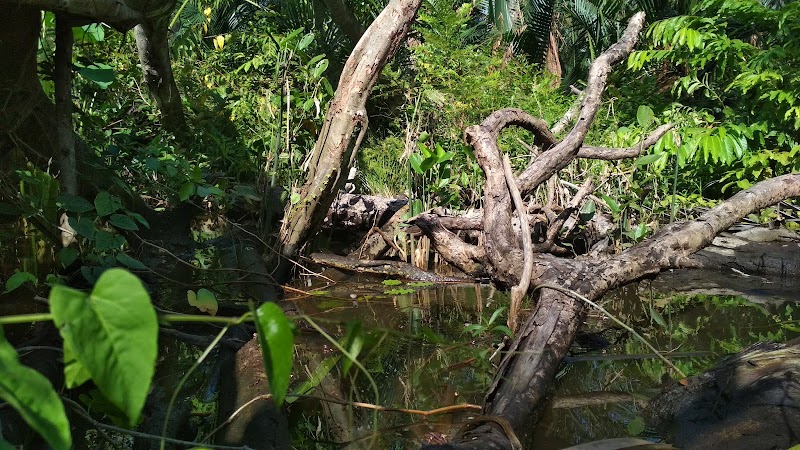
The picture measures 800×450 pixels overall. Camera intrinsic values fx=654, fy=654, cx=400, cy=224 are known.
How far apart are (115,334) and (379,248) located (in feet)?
14.4

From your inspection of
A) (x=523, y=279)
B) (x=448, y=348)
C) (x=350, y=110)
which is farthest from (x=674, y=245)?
(x=350, y=110)

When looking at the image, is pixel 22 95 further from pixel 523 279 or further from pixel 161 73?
pixel 523 279

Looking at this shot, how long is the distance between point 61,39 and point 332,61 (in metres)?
5.44

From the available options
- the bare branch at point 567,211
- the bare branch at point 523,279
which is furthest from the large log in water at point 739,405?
the bare branch at point 567,211

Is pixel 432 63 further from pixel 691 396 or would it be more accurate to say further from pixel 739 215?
pixel 691 396

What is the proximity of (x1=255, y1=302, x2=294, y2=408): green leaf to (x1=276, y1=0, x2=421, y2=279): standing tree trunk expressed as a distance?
3.39 metres

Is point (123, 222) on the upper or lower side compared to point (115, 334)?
lower

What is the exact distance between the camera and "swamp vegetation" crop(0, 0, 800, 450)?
185cm

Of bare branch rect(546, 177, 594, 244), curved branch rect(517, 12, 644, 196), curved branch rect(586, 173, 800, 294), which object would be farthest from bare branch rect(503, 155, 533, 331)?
bare branch rect(546, 177, 594, 244)

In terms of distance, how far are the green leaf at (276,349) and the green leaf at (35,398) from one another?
19 cm

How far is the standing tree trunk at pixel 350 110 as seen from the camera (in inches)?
158

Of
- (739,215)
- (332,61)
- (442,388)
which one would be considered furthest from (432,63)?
(442,388)

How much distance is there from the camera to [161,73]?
4.62 metres

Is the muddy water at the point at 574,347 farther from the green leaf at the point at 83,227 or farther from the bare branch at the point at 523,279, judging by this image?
the green leaf at the point at 83,227
